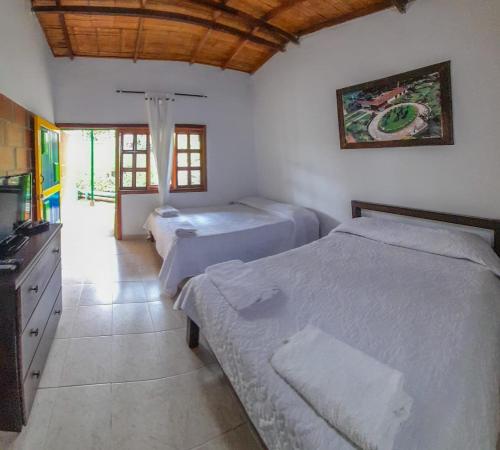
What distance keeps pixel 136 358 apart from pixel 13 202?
1261 millimetres

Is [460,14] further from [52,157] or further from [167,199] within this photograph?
[52,157]

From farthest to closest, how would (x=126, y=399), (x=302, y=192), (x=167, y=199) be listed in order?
1. (x=167, y=199)
2. (x=302, y=192)
3. (x=126, y=399)

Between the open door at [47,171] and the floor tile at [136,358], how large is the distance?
68.3 inches

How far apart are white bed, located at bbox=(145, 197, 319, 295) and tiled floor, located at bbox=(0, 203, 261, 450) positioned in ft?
1.24

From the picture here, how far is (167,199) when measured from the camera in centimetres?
462

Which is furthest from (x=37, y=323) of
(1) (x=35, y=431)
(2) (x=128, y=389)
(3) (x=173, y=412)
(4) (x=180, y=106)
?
(4) (x=180, y=106)

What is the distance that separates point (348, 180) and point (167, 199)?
2.71m

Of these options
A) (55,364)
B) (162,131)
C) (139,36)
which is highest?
(139,36)

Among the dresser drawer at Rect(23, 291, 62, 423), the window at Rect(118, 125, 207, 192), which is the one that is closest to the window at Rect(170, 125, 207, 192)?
the window at Rect(118, 125, 207, 192)

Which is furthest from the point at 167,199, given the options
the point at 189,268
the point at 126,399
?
the point at 126,399

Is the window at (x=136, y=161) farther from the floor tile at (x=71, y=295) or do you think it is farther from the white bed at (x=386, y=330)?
the white bed at (x=386, y=330)

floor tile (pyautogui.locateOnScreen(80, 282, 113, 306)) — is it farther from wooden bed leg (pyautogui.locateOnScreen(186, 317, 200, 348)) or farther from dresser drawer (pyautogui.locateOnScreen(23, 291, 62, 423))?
wooden bed leg (pyautogui.locateOnScreen(186, 317, 200, 348))

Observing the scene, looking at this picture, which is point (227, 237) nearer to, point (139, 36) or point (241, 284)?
point (241, 284)

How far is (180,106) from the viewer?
466cm
